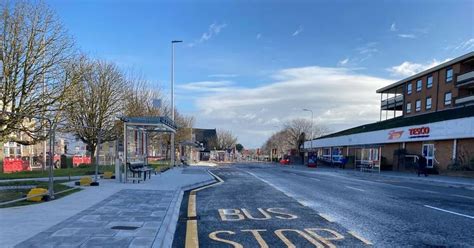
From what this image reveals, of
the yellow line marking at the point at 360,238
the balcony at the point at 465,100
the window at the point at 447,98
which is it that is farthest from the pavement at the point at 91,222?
the window at the point at 447,98

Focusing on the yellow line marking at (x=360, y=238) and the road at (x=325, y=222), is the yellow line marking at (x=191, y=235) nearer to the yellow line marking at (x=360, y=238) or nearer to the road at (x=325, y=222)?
the road at (x=325, y=222)

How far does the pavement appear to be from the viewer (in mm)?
5727

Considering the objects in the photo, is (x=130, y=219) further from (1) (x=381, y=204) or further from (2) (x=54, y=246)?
(1) (x=381, y=204)

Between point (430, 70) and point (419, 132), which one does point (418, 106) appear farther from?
point (419, 132)

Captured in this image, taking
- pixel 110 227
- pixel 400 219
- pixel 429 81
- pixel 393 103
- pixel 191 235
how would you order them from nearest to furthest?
1. pixel 110 227
2. pixel 191 235
3. pixel 400 219
4. pixel 429 81
5. pixel 393 103

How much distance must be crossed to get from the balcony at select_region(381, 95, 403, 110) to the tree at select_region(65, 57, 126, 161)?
1888 inches

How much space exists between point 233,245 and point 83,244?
2.40 metres

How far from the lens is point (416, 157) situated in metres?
36.2

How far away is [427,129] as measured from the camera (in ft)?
113

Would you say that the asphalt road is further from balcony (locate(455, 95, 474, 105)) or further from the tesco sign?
balcony (locate(455, 95, 474, 105))

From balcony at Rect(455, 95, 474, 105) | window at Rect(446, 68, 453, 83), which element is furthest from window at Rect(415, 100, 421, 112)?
balcony at Rect(455, 95, 474, 105)

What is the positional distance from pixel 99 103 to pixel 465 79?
38.6 meters

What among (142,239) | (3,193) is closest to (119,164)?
(3,193)

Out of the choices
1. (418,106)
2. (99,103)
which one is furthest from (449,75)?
(99,103)
